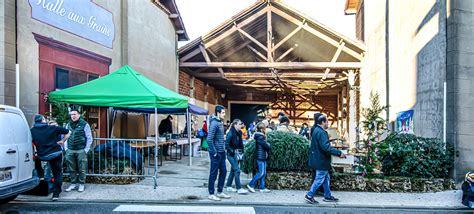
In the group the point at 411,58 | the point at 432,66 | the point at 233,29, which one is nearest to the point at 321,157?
the point at 432,66

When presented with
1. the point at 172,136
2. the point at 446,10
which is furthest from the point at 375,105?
the point at 172,136

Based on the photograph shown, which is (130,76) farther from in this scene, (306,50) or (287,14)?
(306,50)

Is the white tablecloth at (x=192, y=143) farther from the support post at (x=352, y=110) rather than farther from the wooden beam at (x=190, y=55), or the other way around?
the support post at (x=352, y=110)

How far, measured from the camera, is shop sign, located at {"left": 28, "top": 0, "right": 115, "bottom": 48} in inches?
363

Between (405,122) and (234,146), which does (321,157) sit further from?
(405,122)

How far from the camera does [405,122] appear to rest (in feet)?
36.2

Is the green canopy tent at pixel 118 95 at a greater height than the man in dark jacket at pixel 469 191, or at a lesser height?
greater

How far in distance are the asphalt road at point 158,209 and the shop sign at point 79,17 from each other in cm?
492

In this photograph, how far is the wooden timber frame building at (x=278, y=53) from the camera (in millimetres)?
15383

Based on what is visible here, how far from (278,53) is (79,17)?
11.5 meters

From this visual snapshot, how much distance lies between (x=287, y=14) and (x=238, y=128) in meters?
9.36

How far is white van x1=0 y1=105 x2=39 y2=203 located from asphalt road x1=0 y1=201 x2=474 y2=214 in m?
0.41

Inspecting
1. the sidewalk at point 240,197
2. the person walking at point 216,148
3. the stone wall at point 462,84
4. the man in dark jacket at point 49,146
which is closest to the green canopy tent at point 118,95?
the man in dark jacket at point 49,146

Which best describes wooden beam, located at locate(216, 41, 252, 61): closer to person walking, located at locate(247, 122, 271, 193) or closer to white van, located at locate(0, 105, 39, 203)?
person walking, located at locate(247, 122, 271, 193)
